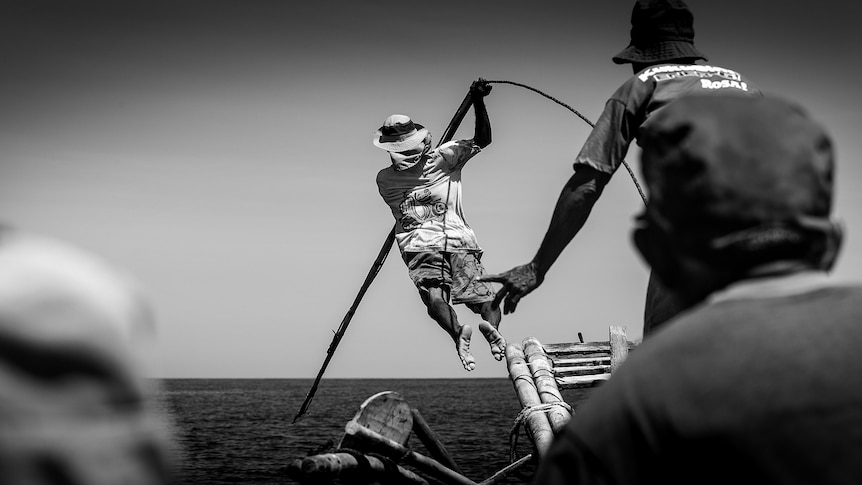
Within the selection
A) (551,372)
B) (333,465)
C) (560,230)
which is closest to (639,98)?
(560,230)

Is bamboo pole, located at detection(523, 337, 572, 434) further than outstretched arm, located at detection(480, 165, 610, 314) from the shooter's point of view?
Yes

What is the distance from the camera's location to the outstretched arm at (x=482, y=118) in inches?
367

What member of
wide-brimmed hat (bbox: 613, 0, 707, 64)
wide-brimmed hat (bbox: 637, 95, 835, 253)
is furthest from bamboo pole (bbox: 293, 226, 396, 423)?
wide-brimmed hat (bbox: 637, 95, 835, 253)

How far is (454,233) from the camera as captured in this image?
30.3ft

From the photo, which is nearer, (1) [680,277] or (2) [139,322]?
(2) [139,322]

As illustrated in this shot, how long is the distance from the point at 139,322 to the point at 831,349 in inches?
42.6

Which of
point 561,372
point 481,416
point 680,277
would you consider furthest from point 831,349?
point 481,416

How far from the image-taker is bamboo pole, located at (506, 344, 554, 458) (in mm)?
6812

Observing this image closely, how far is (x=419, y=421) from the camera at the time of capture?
27.8ft

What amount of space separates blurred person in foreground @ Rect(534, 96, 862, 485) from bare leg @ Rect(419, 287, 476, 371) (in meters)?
7.04

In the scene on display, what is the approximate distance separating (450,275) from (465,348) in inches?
28.3

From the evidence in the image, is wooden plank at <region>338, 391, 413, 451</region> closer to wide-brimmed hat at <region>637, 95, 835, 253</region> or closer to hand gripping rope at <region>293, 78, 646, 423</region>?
hand gripping rope at <region>293, 78, 646, 423</region>

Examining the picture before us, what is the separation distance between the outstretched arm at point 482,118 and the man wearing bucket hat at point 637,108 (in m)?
4.91

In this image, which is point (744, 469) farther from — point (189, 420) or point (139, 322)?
point (189, 420)
